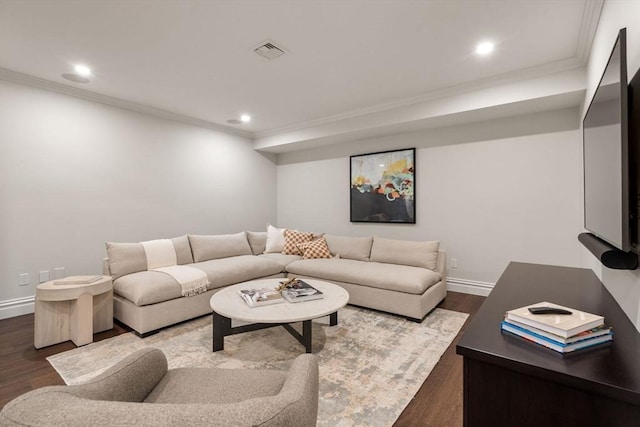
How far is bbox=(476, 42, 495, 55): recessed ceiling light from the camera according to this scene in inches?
100.0

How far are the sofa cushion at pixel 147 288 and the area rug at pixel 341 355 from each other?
12.9 inches

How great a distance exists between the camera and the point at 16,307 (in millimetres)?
3154

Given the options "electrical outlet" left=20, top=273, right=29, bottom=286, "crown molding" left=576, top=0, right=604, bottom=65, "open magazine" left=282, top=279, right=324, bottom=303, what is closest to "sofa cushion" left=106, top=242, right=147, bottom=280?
"electrical outlet" left=20, top=273, right=29, bottom=286

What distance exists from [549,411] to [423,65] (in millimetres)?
2852

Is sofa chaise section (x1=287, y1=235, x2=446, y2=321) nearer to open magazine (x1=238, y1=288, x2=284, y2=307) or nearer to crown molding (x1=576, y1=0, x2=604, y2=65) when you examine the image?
open magazine (x1=238, y1=288, x2=284, y2=307)

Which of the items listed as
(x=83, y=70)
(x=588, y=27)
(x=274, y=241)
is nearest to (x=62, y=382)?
(x=83, y=70)

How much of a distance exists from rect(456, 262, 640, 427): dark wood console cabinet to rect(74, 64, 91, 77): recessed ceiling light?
12.7ft

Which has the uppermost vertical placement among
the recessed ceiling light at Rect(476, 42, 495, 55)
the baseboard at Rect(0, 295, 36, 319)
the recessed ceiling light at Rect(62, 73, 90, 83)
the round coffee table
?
the recessed ceiling light at Rect(476, 42, 495, 55)

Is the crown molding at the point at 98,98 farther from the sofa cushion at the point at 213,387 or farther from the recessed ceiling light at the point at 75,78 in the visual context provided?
the sofa cushion at the point at 213,387

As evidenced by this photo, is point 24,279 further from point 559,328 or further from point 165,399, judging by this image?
point 559,328

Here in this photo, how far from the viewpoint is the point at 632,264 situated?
119cm

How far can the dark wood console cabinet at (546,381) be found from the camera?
0.82 m

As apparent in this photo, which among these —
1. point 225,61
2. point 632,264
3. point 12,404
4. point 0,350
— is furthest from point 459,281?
point 0,350

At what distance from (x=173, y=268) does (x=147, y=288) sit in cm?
61
